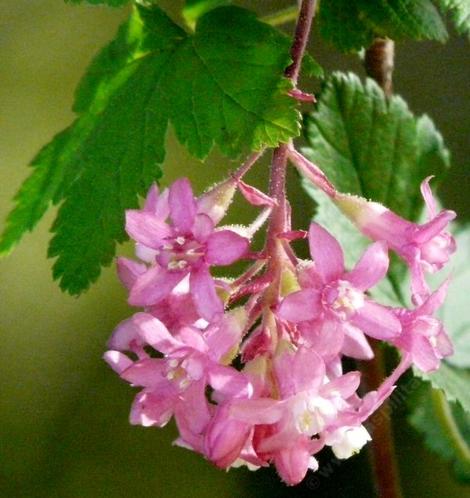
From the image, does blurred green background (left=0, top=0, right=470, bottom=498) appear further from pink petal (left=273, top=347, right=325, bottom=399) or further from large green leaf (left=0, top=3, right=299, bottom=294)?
pink petal (left=273, top=347, right=325, bottom=399)

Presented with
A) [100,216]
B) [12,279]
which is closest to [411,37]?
[100,216]

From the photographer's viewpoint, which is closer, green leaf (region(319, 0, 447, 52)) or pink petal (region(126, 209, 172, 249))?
pink petal (region(126, 209, 172, 249))

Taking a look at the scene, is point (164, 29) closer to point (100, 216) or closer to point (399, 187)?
point (100, 216)

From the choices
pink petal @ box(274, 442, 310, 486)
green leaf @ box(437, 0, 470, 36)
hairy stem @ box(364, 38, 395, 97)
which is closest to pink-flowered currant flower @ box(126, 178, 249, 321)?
pink petal @ box(274, 442, 310, 486)

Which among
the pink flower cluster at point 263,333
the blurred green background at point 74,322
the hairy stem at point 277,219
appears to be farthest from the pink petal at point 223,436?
the blurred green background at point 74,322

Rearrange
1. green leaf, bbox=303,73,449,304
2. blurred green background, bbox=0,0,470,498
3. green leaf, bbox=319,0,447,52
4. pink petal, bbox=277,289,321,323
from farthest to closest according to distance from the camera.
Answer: blurred green background, bbox=0,0,470,498
green leaf, bbox=303,73,449,304
green leaf, bbox=319,0,447,52
pink petal, bbox=277,289,321,323

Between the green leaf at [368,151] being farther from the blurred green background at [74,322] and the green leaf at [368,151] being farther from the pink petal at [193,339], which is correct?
the blurred green background at [74,322]
